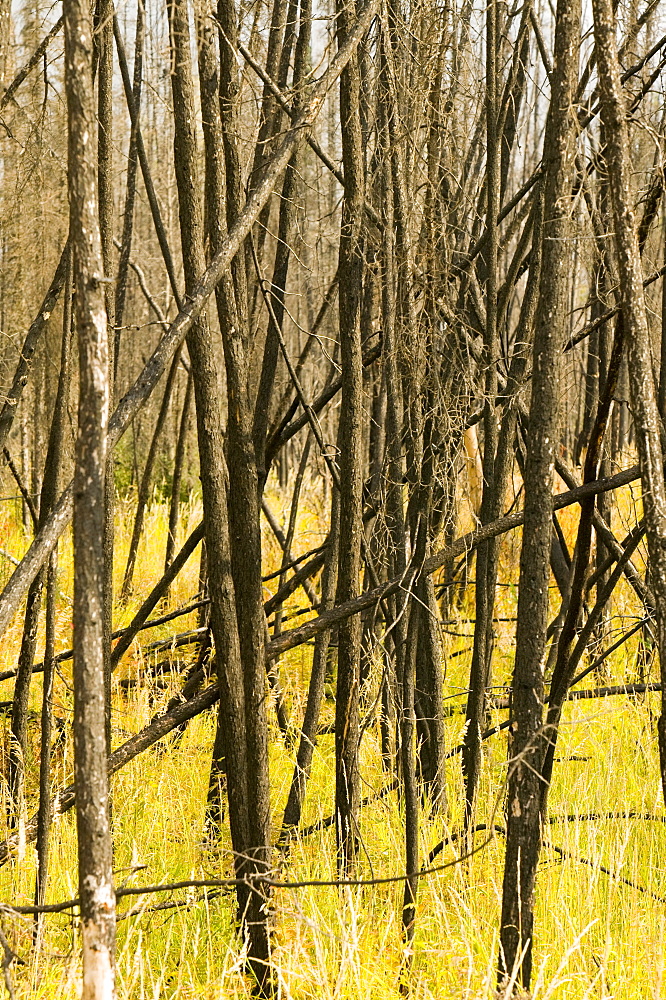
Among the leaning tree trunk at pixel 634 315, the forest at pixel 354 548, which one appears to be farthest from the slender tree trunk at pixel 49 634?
the leaning tree trunk at pixel 634 315

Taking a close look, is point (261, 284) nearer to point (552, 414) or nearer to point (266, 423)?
point (266, 423)

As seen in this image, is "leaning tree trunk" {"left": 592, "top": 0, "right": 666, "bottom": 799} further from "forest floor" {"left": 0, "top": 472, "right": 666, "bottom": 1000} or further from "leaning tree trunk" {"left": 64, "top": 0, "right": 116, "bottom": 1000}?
"leaning tree trunk" {"left": 64, "top": 0, "right": 116, "bottom": 1000}

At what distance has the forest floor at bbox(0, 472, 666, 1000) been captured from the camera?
1.81 m

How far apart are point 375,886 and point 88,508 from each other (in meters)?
1.52

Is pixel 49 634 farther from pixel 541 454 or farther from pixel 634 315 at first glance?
pixel 634 315

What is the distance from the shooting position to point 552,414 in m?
1.33

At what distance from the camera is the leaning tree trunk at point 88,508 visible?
3.34ft

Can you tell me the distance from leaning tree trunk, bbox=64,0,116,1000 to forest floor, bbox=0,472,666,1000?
16 centimetres

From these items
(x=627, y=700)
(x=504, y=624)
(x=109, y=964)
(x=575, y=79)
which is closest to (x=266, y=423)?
(x=575, y=79)

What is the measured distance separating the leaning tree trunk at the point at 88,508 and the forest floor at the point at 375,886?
165 millimetres

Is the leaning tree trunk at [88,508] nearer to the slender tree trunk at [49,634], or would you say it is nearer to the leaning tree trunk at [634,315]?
the leaning tree trunk at [634,315]

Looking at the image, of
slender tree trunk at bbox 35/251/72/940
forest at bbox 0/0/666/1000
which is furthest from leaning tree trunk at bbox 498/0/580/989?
slender tree trunk at bbox 35/251/72/940

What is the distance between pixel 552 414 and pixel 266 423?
30.7 inches

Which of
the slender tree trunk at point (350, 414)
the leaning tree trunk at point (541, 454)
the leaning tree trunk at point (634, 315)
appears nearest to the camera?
the leaning tree trunk at point (634, 315)
